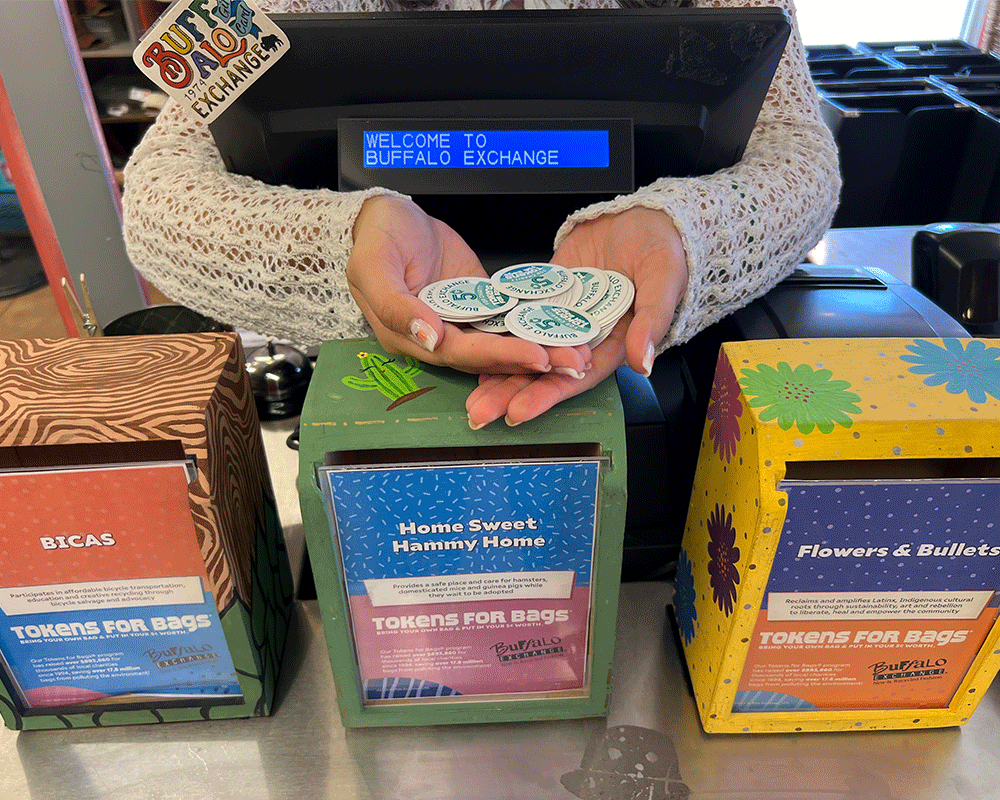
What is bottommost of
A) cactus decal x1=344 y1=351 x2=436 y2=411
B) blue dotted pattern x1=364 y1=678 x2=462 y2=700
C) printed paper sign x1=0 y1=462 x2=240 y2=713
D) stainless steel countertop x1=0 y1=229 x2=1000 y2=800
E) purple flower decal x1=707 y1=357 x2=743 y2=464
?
stainless steel countertop x1=0 y1=229 x2=1000 y2=800

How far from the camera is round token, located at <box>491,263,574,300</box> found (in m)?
0.70

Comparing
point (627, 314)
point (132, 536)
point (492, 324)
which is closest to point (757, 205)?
point (627, 314)

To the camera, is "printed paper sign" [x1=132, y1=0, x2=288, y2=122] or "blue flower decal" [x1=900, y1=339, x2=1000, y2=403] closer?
"blue flower decal" [x1=900, y1=339, x2=1000, y2=403]

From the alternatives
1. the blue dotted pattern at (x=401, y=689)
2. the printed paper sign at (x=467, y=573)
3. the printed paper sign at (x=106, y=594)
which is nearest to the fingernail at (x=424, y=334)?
the printed paper sign at (x=467, y=573)

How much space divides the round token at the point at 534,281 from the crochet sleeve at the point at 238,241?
0.57 ft

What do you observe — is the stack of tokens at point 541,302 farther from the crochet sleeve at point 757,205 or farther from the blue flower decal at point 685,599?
the blue flower decal at point 685,599

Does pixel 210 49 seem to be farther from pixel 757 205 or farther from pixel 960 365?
pixel 960 365

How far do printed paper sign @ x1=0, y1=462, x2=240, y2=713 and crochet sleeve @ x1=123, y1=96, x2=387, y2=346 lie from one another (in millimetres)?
319

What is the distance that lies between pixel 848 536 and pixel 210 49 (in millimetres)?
744

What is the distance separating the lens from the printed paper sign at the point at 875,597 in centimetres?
55

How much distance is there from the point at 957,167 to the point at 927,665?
2.05 m

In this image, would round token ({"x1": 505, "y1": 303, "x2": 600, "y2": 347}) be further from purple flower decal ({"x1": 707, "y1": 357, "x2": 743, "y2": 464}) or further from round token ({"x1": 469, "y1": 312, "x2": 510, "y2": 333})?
purple flower decal ({"x1": 707, "y1": 357, "x2": 743, "y2": 464})

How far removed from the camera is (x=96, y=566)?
2.00 ft

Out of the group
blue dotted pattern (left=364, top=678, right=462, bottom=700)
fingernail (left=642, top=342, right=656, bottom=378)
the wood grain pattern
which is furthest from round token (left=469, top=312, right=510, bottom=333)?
blue dotted pattern (left=364, top=678, right=462, bottom=700)
